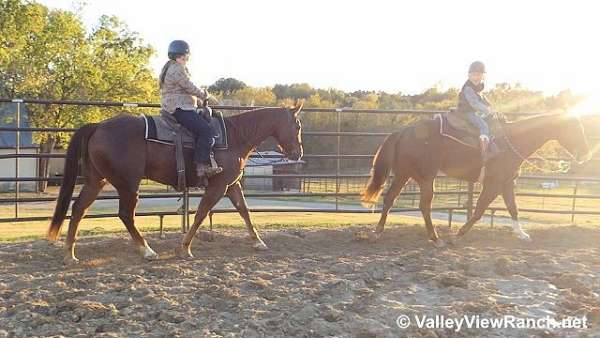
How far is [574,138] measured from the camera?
25.6ft

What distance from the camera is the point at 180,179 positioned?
6219 mm

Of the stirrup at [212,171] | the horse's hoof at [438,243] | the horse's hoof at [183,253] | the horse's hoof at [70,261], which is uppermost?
the stirrup at [212,171]

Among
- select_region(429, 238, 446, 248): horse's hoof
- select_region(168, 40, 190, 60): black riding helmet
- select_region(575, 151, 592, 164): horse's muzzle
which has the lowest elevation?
select_region(429, 238, 446, 248): horse's hoof

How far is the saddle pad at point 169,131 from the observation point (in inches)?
239

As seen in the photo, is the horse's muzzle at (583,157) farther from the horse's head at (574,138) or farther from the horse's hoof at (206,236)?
the horse's hoof at (206,236)

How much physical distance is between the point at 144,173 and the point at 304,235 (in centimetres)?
252

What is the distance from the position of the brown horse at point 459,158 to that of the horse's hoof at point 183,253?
2.52 m

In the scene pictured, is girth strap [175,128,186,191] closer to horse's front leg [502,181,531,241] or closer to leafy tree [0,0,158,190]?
horse's front leg [502,181,531,241]

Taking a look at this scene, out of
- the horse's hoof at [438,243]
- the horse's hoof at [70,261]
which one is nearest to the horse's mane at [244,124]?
the horse's hoof at [70,261]

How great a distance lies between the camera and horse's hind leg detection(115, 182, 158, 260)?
19.6 feet

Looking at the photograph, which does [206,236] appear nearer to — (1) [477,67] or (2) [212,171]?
(2) [212,171]

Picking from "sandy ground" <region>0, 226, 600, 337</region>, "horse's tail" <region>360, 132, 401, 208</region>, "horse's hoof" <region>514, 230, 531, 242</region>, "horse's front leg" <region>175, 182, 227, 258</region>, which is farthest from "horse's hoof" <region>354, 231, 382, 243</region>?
"horse's front leg" <region>175, 182, 227, 258</region>

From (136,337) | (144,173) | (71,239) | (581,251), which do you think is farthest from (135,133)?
(581,251)

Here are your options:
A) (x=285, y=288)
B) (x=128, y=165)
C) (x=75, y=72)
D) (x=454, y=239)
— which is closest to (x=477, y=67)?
(x=454, y=239)
